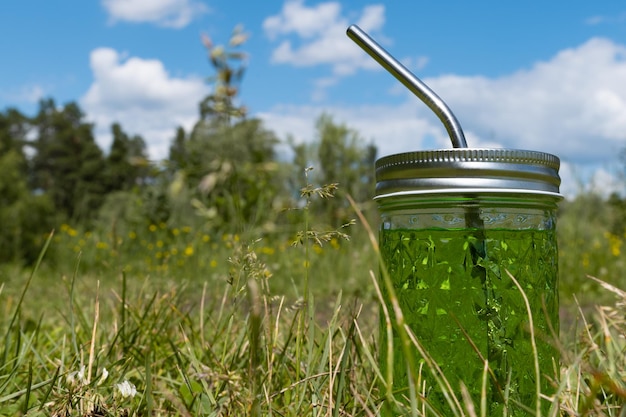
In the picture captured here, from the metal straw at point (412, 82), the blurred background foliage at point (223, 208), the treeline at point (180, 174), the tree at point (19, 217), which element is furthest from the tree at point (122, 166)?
the metal straw at point (412, 82)

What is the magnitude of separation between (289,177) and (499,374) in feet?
39.5

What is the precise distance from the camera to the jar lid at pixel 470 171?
1.35 metres

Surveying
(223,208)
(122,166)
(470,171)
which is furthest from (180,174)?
(122,166)

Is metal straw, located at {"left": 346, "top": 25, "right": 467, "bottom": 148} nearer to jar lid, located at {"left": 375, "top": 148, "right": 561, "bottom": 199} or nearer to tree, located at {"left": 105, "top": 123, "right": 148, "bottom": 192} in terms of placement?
jar lid, located at {"left": 375, "top": 148, "right": 561, "bottom": 199}

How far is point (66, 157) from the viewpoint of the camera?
44.7 meters

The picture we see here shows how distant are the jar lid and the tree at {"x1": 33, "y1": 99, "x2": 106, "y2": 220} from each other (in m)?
37.2

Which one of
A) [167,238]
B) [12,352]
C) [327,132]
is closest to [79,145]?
[327,132]

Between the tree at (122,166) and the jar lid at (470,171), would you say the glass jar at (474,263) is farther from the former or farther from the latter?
the tree at (122,166)

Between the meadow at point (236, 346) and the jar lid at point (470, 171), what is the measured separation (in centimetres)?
19

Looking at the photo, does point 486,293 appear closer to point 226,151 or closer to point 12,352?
point 226,151

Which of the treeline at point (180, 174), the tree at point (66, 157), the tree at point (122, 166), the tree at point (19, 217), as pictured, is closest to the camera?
the treeline at point (180, 174)

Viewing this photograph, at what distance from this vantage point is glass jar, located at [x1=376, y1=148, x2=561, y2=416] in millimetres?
1360

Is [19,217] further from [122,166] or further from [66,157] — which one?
[66,157]

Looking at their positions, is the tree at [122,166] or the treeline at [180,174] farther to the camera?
the tree at [122,166]
